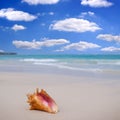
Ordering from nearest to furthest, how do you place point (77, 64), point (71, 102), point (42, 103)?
point (42, 103) → point (71, 102) → point (77, 64)

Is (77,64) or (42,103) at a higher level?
(77,64)

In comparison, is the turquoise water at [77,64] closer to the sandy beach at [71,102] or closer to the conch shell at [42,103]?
the sandy beach at [71,102]

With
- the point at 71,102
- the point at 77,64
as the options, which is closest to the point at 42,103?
the point at 71,102

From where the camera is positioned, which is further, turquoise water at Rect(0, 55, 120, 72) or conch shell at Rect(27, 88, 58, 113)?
turquoise water at Rect(0, 55, 120, 72)

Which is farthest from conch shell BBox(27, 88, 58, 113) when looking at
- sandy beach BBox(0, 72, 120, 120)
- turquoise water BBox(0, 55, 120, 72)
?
turquoise water BBox(0, 55, 120, 72)

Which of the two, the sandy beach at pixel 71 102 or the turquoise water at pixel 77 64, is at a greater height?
the turquoise water at pixel 77 64

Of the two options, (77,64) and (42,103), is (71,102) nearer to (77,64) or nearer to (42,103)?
(42,103)

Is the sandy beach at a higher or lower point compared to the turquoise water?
lower

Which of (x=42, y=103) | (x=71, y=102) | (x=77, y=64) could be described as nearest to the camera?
(x=42, y=103)

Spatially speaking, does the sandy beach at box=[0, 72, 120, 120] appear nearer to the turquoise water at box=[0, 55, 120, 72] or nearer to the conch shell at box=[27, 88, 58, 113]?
the conch shell at box=[27, 88, 58, 113]

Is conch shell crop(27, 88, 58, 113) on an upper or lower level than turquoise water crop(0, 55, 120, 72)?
lower

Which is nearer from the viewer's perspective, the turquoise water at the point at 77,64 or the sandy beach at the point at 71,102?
the sandy beach at the point at 71,102

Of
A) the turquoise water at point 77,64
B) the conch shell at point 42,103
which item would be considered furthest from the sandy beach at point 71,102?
the turquoise water at point 77,64

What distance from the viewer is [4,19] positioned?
159 inches
